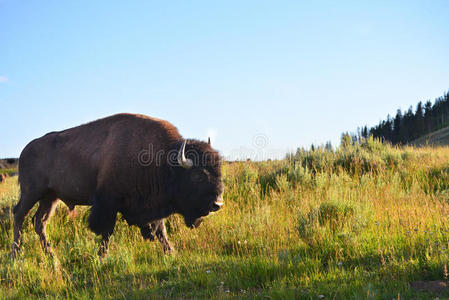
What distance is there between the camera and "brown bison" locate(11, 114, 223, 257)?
17.7 feet

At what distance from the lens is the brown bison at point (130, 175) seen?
17.7 ft

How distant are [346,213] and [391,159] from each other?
6476 mm

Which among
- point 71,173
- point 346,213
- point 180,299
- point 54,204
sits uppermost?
point 71,173

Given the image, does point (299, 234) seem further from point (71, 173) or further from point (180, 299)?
point (71, 173)

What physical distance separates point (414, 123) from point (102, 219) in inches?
3493

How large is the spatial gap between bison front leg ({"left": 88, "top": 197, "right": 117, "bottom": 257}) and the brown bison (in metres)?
0.01

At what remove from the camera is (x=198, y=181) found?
5344 millimetres

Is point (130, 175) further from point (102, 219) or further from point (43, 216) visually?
point (43, 216)

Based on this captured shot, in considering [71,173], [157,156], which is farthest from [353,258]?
[71,173]

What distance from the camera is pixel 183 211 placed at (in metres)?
5.63

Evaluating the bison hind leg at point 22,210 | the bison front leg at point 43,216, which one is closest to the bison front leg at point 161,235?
the bison front leg at point 43,216

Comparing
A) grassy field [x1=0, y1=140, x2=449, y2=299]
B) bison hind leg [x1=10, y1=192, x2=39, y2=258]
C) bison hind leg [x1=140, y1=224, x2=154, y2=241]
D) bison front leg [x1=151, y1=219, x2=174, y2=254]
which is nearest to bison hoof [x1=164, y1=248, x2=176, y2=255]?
bison front leg [x1=151, y1=219, x2=174, y2=254]

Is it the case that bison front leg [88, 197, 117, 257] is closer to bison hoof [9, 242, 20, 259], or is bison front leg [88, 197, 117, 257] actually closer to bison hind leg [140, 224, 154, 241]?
bison hind leg [140, 224, 154, 241]

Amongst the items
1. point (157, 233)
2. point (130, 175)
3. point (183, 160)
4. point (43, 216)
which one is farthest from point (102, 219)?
point (43, 216)
